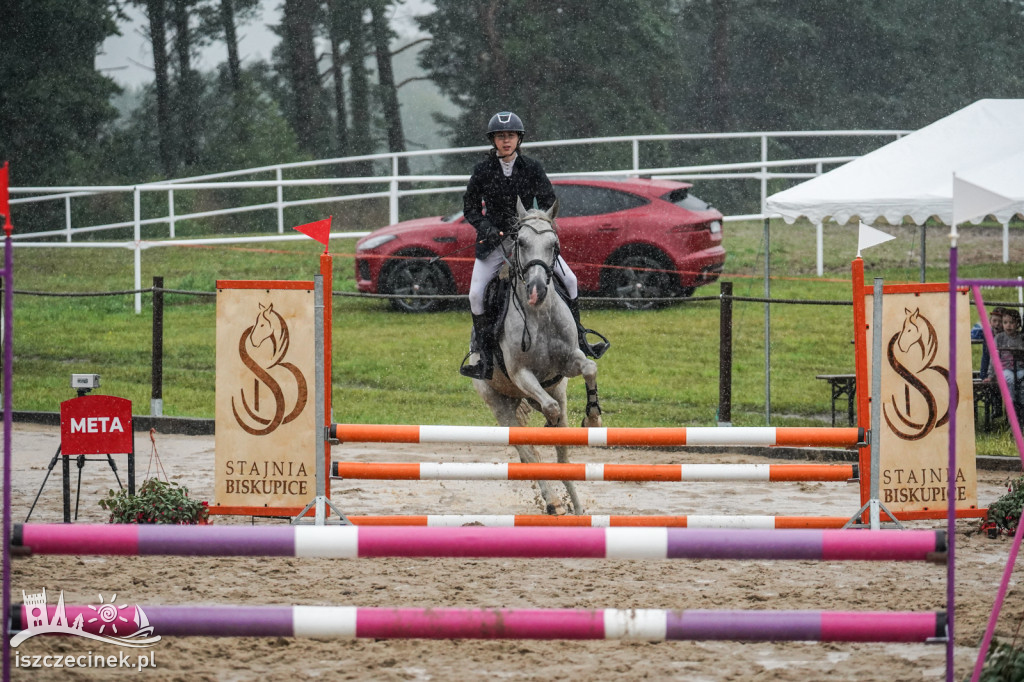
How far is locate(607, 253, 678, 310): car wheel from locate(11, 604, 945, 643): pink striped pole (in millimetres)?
11382

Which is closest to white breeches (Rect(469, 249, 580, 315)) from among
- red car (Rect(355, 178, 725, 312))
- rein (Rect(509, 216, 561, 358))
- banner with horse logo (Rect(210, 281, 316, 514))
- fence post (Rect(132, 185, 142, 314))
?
rein (Rect(509, 216, 561, 358))

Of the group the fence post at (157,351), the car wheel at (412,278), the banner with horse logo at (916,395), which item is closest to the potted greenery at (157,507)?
the banner with horse logo at (916,395)

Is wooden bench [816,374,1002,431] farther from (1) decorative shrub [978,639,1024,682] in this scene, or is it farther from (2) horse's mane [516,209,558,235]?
(1) decorative shrub [978,639,1024,682]

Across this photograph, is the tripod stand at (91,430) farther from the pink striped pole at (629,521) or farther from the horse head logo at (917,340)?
the horse head logo at (917,340)

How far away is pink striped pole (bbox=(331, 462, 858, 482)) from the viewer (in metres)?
6.47

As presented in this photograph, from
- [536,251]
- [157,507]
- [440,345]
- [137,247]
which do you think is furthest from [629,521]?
[137,247]

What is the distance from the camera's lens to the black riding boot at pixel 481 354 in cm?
770

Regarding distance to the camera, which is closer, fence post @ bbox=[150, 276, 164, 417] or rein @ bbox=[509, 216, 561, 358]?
rein @ bbox=[509, 216, 561, 358]

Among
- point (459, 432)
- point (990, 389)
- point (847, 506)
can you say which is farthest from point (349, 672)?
point (990, 389)

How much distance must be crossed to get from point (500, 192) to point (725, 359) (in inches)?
160

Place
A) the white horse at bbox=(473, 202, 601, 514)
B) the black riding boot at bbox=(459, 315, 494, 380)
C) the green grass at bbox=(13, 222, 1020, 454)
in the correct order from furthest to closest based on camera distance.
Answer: the green grass at bbox=(13, 222, 1020, 454), the black riding boot at bbox=(459, 315, 494, 380), the white horse at bbox=(473, 202, 601, 514)

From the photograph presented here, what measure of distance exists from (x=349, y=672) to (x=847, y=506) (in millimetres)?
4604

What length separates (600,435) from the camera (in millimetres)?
6520

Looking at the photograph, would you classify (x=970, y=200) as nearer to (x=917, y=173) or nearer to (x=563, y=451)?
(x=563, y=451)
